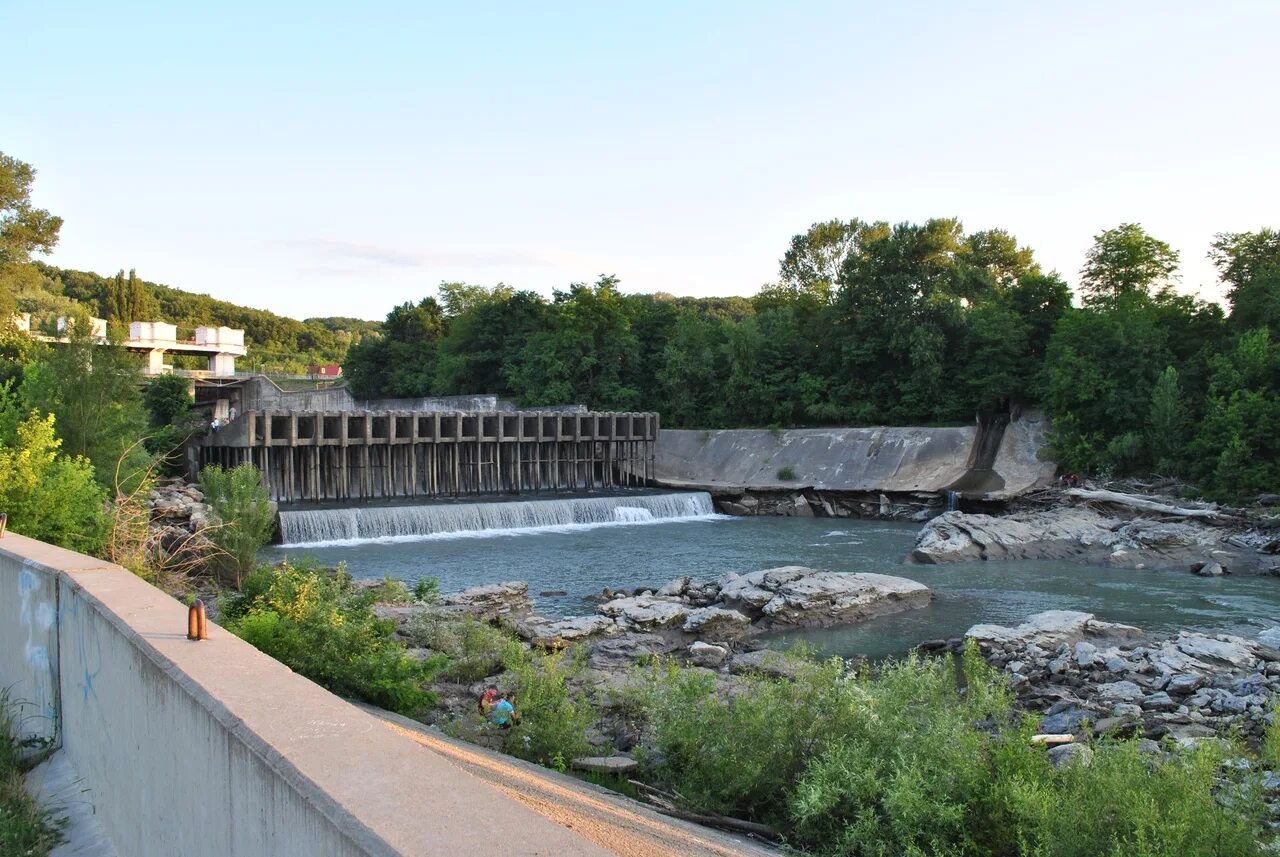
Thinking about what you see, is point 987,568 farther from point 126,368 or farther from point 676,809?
point 126,368

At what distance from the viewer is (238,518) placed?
59.0ft

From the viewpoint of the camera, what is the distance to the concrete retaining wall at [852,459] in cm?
3953

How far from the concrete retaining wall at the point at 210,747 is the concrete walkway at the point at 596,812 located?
3.84 ft

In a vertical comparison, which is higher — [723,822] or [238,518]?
[238,518]

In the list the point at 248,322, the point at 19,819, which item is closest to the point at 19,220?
the point at 19,819

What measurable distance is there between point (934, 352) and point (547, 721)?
129 ft

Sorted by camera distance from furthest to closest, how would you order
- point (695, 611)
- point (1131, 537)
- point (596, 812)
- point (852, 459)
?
point (852, 459)
point (1131, 537)
point (695, 611)
point (596, 812)

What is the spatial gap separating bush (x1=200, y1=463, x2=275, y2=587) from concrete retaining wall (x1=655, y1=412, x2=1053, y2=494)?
25.6 m

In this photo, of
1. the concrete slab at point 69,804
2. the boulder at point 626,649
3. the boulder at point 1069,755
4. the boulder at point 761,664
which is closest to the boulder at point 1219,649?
the boulder at point 1069,755

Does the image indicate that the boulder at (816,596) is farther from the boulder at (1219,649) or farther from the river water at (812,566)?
the boulder at (1219,649)

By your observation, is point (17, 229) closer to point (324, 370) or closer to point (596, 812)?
point (596, 812)

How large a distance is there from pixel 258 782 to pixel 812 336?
50.5m

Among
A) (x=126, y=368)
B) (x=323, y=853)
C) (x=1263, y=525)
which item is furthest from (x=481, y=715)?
(x=1263, y=525)

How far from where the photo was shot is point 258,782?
12.2 ft
